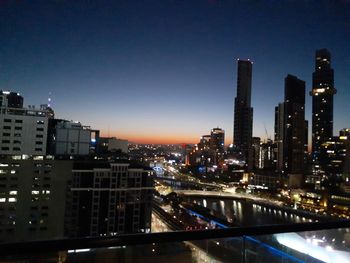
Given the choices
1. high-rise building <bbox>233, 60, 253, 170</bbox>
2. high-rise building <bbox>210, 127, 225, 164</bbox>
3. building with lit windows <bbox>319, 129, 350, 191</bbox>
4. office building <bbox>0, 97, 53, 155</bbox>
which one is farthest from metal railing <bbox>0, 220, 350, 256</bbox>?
high-rise building <bbox>210, 127, 225, 164</bbox>

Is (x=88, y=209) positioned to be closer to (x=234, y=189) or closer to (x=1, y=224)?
(x=1, y=224)

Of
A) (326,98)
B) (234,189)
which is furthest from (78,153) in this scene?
(326,98)

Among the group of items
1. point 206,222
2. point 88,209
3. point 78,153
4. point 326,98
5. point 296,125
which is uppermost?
point 326,98

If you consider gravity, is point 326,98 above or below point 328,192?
above

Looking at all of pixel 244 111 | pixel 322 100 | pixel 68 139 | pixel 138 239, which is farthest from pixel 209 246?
pixel 244 111

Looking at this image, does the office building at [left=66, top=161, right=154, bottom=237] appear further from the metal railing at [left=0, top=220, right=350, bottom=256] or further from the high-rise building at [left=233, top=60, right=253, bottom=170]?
the high-rise building at [left=233, top=60, right=253, bottom=170]

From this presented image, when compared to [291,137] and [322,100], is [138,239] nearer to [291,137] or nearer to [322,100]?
[291,137]

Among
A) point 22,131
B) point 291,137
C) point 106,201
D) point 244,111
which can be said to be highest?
point 244,111
